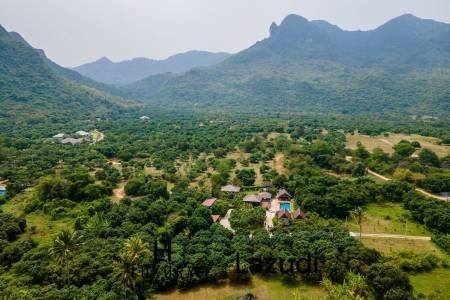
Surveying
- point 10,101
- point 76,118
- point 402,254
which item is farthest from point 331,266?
point 10,101

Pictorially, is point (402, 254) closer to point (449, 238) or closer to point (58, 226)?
point (449, 238)

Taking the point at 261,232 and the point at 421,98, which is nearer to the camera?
the point at 261,232

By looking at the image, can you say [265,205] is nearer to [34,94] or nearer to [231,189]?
[231,189]

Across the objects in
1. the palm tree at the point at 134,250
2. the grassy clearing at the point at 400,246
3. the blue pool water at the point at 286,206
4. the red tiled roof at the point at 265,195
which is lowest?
the blue pool water at the point at 286,206

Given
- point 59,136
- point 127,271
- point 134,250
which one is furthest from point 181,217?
point 59,136

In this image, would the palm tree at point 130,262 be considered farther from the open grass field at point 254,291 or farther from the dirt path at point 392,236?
the dirt path at point 392,236

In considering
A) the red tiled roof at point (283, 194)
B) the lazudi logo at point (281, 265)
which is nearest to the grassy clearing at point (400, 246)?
the lazudi logo at point (281, 265)
